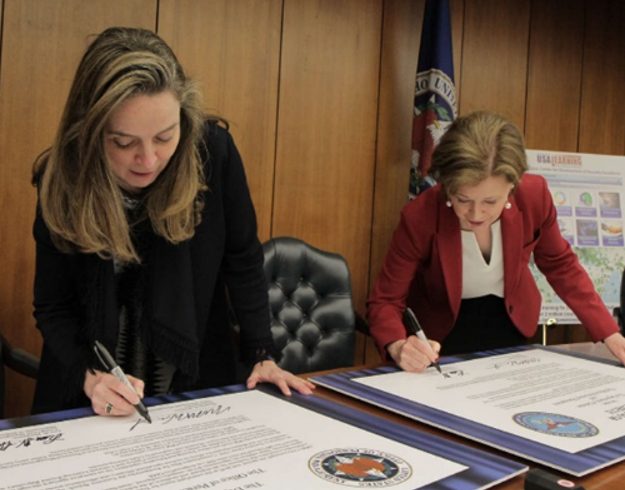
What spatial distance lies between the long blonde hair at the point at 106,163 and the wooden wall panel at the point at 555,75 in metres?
3.48

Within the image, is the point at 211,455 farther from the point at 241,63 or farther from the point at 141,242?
the point at 241,63

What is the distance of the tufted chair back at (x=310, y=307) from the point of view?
3.05 meters

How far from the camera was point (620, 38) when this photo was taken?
501 cm

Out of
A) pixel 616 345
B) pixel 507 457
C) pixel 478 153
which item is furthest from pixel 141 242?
pixel 616 345

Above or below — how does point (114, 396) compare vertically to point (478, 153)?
below

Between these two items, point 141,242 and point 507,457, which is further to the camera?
point 141,242

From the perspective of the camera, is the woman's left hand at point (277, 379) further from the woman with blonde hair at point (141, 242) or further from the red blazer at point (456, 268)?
the red blazer at point (456, 268)

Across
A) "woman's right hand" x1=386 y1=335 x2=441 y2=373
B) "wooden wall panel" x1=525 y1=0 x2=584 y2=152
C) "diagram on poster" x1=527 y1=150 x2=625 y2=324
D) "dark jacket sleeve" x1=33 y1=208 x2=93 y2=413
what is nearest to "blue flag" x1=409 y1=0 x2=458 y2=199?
"diagram on poster" x1=527 y1=150 x2=625 y2=324

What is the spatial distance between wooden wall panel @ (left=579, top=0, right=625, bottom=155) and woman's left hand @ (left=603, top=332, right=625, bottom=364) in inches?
117

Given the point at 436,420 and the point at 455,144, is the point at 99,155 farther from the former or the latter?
the point at 455,144

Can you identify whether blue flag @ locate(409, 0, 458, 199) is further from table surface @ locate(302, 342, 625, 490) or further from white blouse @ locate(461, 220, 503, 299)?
table surface @ locate(302, 342, 625, 490)

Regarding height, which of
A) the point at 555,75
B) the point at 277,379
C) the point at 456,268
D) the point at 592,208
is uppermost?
the point at 555,75

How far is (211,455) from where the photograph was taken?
3.71 feet

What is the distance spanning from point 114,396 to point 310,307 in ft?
5.99
